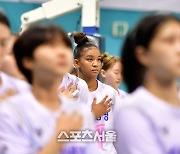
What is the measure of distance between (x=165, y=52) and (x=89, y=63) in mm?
1409

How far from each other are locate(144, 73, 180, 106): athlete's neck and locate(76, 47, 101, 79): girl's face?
1284 mm

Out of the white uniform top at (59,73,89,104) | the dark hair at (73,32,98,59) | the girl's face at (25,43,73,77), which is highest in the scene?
the girl's face at (25,43,73,77)

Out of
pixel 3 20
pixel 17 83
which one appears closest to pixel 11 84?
pixel 17 83

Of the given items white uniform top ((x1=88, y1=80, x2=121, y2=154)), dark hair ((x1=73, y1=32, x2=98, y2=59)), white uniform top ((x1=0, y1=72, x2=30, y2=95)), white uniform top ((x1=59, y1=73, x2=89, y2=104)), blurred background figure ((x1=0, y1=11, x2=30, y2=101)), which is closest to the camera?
blurred background figure ((x1=0, y1=11, x2=30, y2=101))

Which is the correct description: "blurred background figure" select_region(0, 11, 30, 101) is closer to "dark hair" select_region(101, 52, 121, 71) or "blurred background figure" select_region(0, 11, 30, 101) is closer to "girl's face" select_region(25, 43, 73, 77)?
"girl's face" select_region(25, 43, 73, 77)

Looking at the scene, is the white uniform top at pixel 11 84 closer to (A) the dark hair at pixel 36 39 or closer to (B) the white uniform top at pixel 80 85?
(A) the dark hair at pixel 36 39

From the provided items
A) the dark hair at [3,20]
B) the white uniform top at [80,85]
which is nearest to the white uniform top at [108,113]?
the white uniform top at [80,85]

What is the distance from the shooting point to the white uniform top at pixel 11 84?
134 centimetres

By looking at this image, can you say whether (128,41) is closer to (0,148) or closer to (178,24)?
(178,24)

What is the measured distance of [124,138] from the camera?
1.15 m

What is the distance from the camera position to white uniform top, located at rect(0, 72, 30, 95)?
1341 mm

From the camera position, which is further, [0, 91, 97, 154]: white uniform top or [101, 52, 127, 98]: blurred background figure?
[101, 52, 127, 98]: blurred background figure

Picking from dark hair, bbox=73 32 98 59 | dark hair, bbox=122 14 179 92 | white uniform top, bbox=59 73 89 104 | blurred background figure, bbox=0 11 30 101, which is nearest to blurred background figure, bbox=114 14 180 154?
dark hair, bbox=122 14 179 92

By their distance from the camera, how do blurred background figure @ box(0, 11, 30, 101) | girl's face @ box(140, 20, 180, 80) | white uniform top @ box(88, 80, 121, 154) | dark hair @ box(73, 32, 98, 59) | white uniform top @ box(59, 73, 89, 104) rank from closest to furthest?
girl's face @ box(140, 20, 180, 80)
blurred background figure @ box(0, 11, 30, 101)
white uniform top @ box(59, 73, 89, 104)
white uniform top @ box(88, 80, 121, 154)
dark hair @ box(73, 32, 98, 59)
